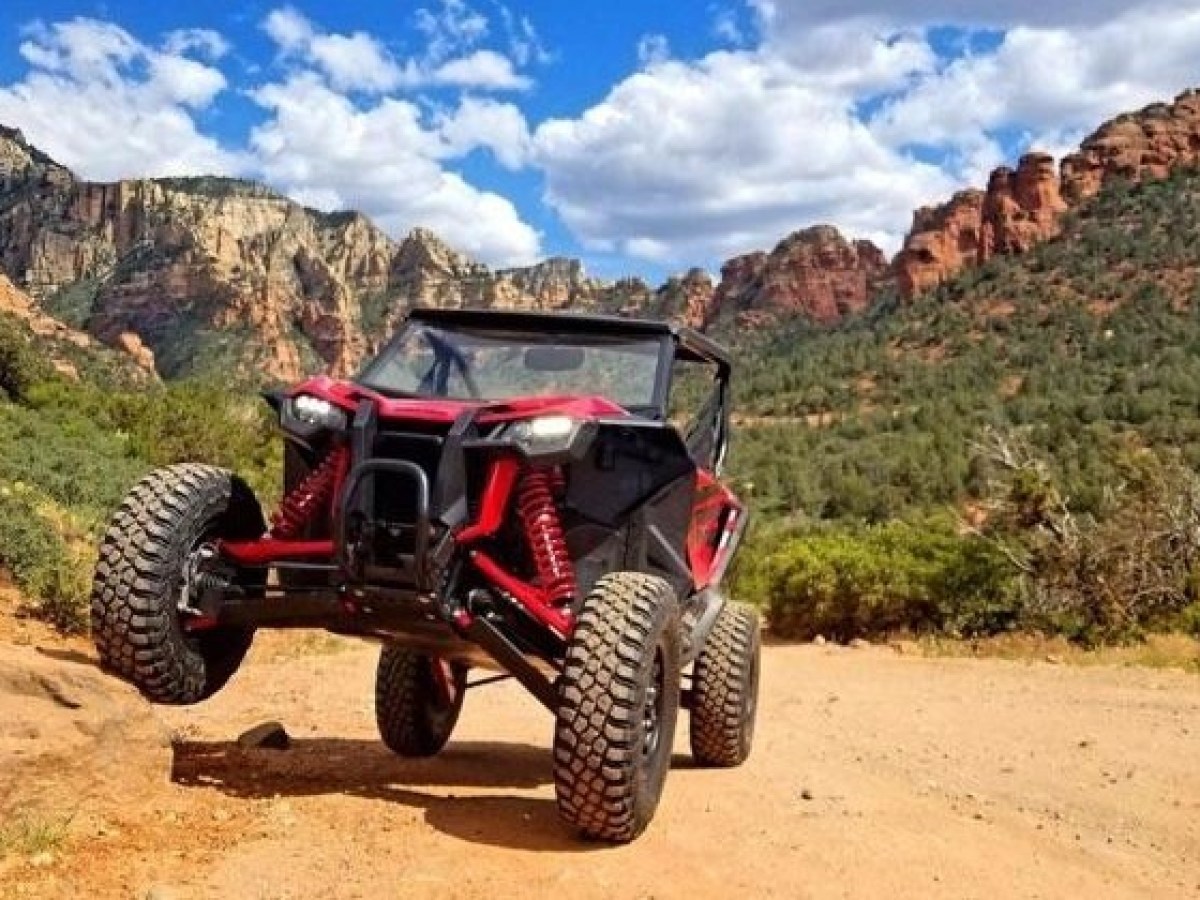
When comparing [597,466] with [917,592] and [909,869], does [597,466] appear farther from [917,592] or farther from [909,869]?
[917,592]

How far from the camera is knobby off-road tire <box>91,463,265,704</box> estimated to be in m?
5.19

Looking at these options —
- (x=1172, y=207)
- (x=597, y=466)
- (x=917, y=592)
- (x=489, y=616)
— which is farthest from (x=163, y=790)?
(x=1172, y=207)

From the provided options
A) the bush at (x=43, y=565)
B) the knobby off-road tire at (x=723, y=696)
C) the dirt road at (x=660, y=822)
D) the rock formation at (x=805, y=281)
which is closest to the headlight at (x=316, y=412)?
the dirt road at (x=660, y=822)

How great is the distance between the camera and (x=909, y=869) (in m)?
5.02

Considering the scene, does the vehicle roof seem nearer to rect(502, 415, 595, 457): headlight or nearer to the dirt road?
rect(502, 415, 595, 457): headlight

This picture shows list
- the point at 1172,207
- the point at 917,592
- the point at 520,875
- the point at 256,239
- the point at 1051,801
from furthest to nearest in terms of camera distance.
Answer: the point at 256,239, the point at 1172,207, the point at 917,592, the point at 1051,801, the point at 520,875

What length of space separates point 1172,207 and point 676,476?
9304 cm

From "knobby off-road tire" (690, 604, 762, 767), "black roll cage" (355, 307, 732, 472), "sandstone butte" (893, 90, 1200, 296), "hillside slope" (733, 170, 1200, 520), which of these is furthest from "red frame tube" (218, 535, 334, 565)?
"sandstone butte" (893, 90, 1200, 296)

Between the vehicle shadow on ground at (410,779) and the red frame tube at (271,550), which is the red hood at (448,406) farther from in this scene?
the vehicle shadow on ground at (410,779)

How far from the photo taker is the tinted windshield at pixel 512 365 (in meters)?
6.20

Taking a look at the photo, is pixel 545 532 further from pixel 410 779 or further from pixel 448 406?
pixel 410 779

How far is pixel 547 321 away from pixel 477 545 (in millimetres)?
1579

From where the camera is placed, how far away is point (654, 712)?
532cm

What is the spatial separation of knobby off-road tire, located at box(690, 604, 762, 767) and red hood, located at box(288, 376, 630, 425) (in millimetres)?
2434
